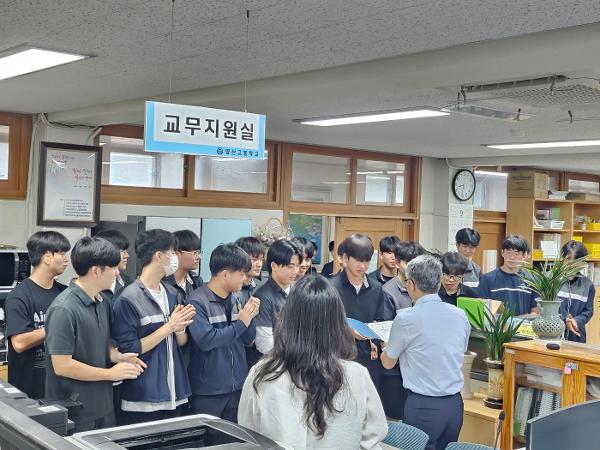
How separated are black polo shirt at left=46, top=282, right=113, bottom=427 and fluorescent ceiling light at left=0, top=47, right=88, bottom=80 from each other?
121 centimetres

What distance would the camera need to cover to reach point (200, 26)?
2807mm

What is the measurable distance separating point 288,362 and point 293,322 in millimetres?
122

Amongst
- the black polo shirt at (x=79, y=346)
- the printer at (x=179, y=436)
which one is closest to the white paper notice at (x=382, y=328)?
the black polo shirt at (x=79, y=346)

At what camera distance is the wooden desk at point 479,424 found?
10.7 ft

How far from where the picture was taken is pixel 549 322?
3.22 meters

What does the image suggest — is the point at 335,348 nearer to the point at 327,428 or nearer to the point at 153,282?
the point at 327,428

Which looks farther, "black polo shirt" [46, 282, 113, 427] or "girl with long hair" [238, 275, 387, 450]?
"black polo shirt" [46, 282, 113, 427]

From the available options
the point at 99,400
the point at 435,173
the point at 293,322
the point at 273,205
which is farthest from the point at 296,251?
the point at 435,173

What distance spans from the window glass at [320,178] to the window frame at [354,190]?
0.06 meters

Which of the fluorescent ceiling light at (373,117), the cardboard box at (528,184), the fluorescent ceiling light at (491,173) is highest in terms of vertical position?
the fluorescent ceiling light at (373,117)

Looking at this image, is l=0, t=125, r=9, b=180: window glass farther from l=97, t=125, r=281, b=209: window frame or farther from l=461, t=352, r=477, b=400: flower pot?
l=461, t=352, r=477, b=400: flower pot

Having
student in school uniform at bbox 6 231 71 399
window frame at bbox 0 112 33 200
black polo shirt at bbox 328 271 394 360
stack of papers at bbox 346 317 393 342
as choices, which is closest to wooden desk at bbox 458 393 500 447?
stack of papers at bbox 346 317 393 342

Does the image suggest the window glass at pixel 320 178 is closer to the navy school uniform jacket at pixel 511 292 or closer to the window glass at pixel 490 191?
the window glass at pixel 490 191

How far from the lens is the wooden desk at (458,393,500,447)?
326 cm
